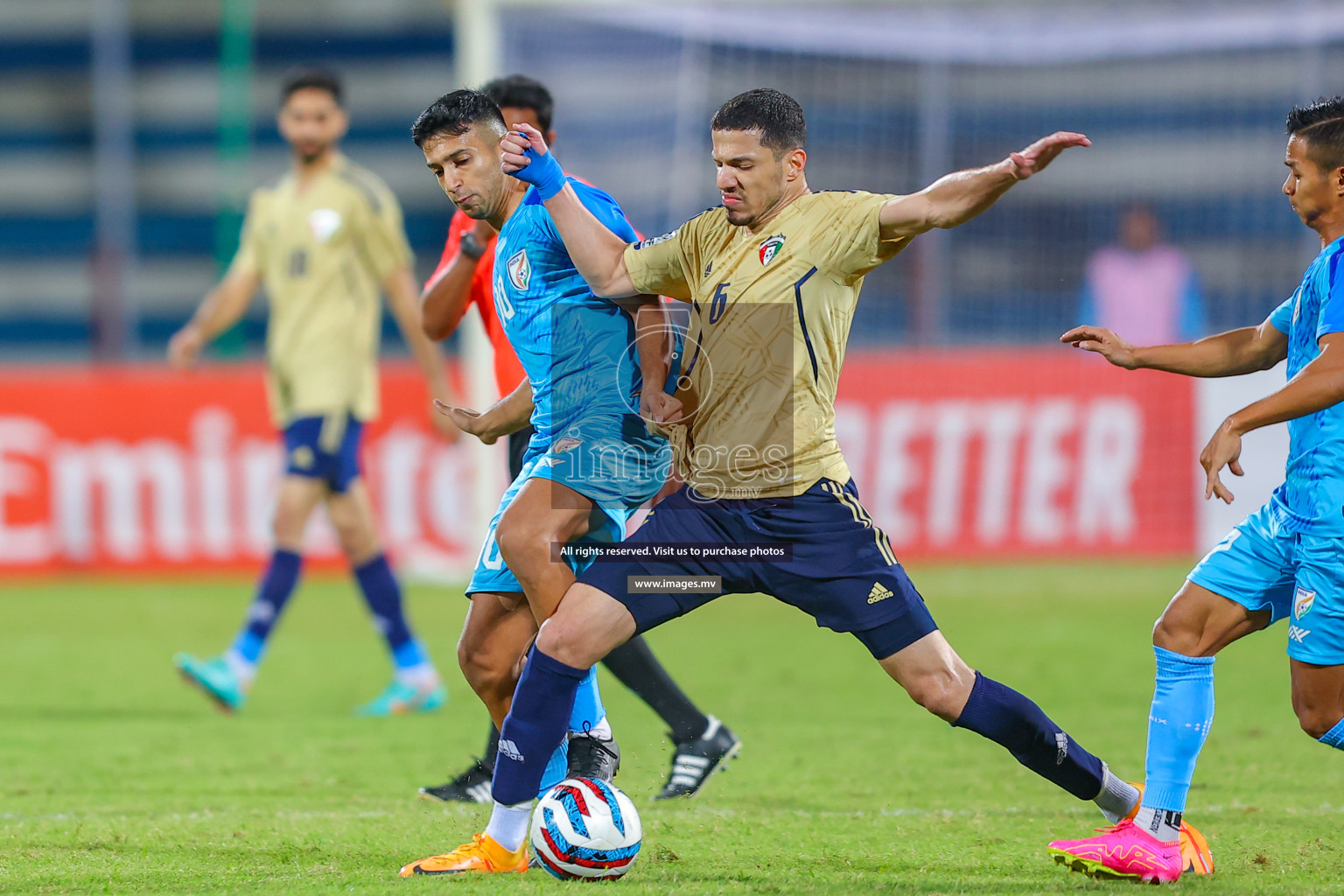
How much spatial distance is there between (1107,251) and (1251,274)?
1.24 metres

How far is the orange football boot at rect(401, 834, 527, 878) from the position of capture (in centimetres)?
419

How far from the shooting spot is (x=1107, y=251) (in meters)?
12.5

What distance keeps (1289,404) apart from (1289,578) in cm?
57

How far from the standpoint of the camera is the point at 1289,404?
394 cm

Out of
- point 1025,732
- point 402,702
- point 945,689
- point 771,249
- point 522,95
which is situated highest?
point 522,95

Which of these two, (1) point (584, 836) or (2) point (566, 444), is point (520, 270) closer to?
(2) point (566, 444)

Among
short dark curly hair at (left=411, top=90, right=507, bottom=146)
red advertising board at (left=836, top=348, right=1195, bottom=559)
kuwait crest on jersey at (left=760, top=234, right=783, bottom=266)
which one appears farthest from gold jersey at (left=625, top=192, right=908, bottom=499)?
red advertising board at (left=836, top=348, right=1195, bottom=559)

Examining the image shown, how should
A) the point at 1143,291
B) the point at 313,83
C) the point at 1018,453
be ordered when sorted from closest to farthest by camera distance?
the point at 313,83 < the point at 1018,453 < the point at 1143,291

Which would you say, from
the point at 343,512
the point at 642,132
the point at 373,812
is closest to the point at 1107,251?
the point at 642,132

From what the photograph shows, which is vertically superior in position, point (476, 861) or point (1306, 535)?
point (1306, 535)

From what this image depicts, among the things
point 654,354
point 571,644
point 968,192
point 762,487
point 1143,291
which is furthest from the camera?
point 1143,291

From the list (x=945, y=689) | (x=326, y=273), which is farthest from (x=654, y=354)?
(x=326, y=273)

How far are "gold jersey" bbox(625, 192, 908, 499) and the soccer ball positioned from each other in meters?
0.89

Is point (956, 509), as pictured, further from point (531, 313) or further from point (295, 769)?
point (531, 313)
